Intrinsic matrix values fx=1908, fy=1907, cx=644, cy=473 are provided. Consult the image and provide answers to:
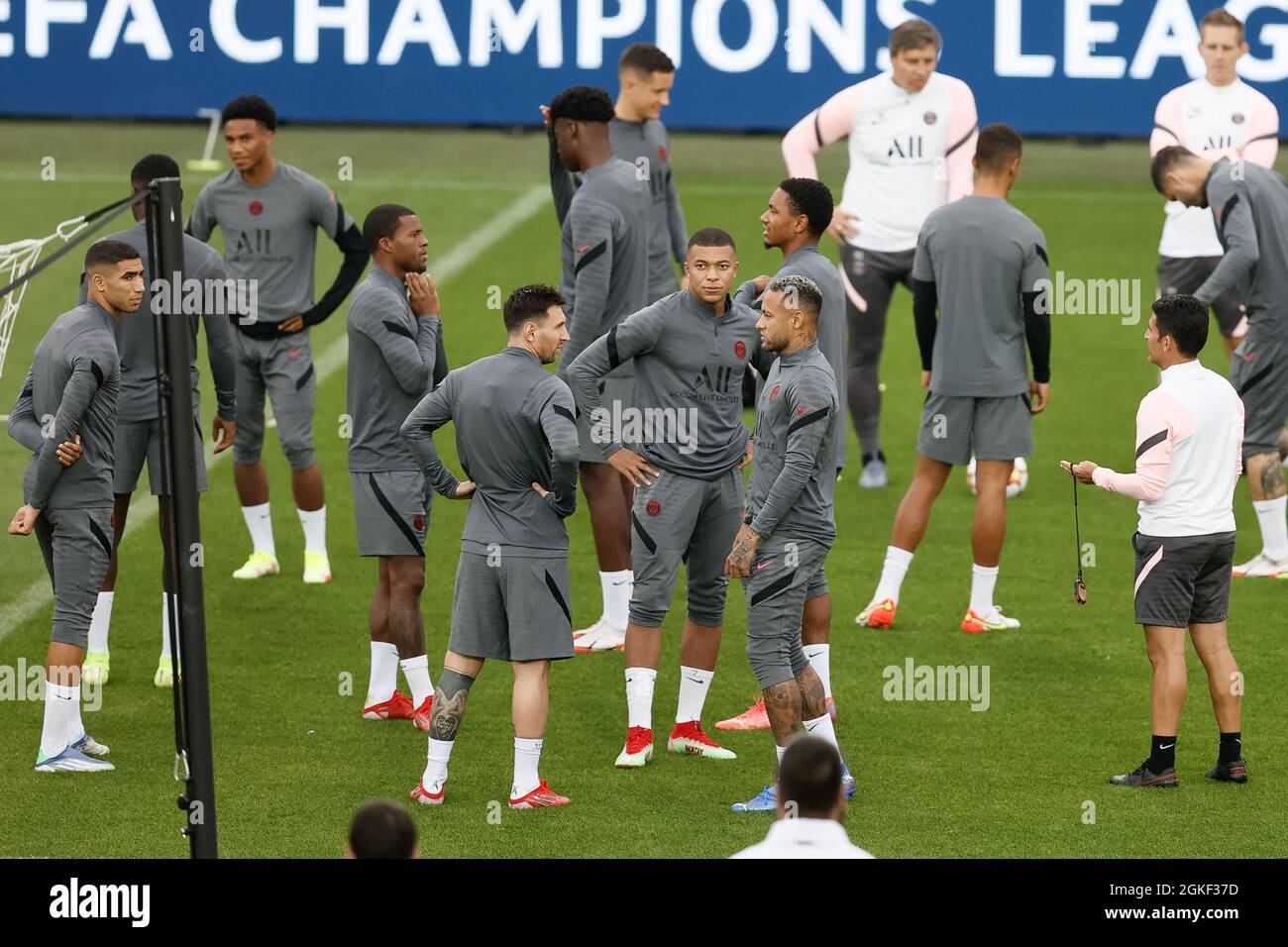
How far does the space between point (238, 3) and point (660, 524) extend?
1373cm

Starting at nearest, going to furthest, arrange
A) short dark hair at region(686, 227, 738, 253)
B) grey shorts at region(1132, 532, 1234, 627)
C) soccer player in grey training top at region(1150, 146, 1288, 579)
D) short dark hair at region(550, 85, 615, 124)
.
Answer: grey shorts at region(1132, 532, 1234, 627) → short dark hair at region(686, 227, 738, 253) → short dark hair at region(550, 85, 615, 124) → soccer player in grey training top at region(1150, 146, 1288, 579)

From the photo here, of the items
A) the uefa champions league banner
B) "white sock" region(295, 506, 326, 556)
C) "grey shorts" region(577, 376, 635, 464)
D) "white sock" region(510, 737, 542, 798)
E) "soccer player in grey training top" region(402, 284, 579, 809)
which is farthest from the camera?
the uefa champions league banner

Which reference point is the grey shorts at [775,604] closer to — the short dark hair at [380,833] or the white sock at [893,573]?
the white sock at [893,573]

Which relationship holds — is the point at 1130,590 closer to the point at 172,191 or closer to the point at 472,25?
the point at 172,191

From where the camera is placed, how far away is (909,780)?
8.16 metres

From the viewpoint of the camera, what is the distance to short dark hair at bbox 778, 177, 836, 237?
8.33m

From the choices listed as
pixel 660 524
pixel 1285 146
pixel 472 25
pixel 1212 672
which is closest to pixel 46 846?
pixel 660 524

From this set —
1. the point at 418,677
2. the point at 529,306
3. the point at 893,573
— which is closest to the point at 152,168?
the point at 529,306

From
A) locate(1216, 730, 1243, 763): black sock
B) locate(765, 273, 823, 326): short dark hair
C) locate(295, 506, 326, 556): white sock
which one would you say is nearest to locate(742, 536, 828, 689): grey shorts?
locate(765, 273, 823, 326): short dark hair

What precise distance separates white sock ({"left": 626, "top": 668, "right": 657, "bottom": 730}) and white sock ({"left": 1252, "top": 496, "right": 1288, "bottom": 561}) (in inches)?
178

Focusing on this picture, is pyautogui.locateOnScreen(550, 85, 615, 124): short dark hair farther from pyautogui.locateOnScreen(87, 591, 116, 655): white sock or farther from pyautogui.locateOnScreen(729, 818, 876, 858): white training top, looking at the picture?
pyautogui.locateOnScreen(729, 818, 876, 858): white training top

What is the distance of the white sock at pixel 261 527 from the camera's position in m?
11.1

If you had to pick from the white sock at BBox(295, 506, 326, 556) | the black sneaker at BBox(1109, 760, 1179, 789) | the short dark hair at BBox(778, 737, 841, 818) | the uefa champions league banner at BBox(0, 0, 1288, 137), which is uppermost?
the uefa champions league banner at BBox(0, 0, 1288, 137)

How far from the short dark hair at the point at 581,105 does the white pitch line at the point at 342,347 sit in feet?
→ 12.0
